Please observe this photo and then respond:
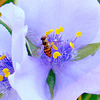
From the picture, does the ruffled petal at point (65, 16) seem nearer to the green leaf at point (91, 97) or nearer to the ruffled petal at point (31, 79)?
the ruffled petal at point (31, 79)

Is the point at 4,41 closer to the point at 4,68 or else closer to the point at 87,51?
the point at 4,68

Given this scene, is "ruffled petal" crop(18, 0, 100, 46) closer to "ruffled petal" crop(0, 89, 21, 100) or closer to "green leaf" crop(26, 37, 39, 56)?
"green leaf" crop(26, 37, 39, 56)

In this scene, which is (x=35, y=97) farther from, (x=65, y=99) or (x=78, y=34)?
(x=78, y=34)

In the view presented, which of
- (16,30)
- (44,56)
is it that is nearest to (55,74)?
(44,56)

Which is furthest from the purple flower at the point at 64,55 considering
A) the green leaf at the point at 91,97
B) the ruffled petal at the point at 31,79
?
the green leaf at the point at 91,97

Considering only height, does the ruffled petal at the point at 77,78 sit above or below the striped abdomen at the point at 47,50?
below

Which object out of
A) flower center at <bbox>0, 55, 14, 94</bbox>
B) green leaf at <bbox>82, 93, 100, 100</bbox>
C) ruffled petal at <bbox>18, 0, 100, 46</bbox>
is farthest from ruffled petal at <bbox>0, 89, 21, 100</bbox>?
green leaf at <bbox>82, 93, 100, 100</bbox>
